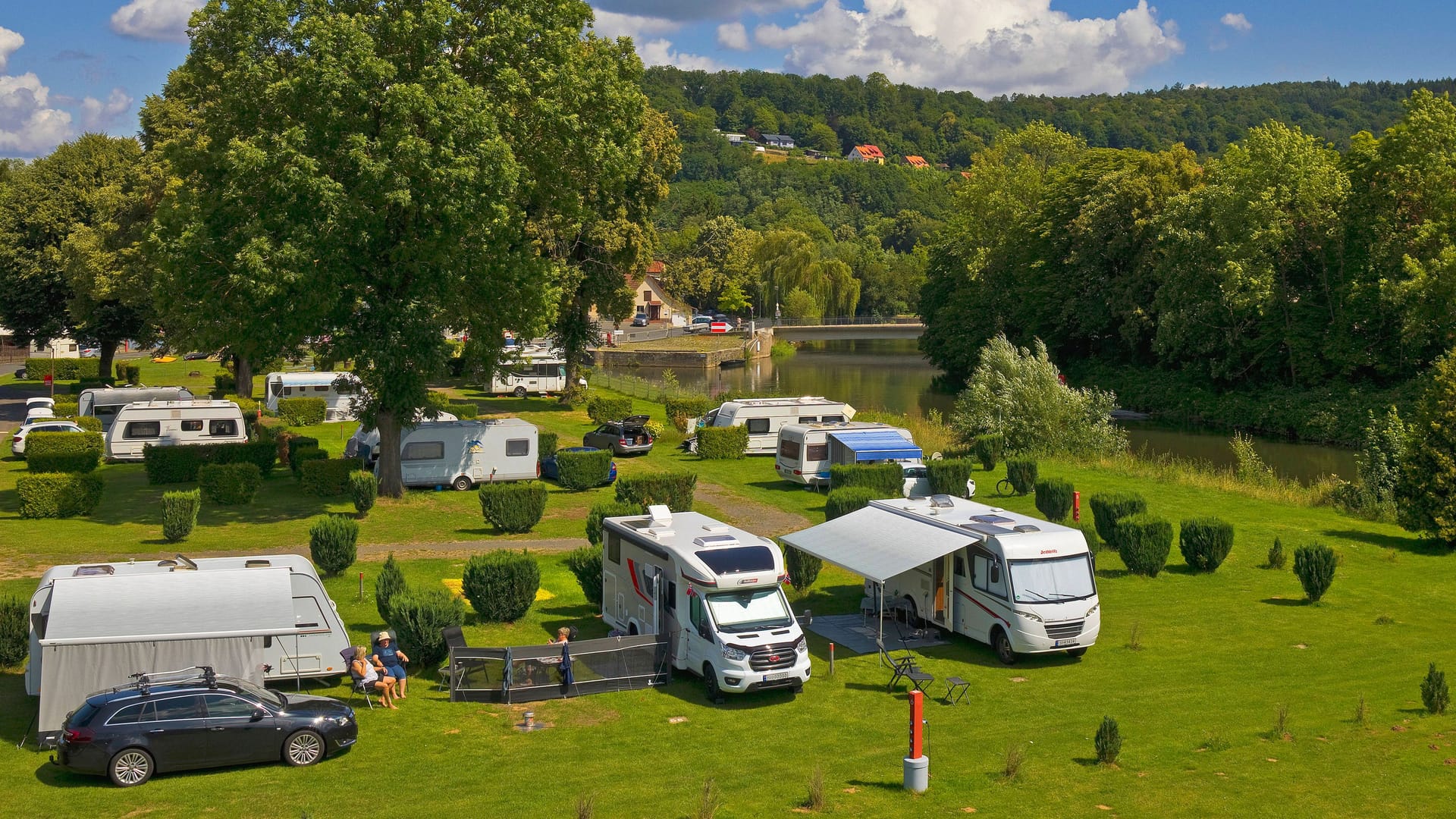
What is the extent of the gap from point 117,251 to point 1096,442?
1721 inches

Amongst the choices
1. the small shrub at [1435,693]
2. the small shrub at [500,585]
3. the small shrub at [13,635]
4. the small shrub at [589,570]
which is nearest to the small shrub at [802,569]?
the small shrub at [589,570]

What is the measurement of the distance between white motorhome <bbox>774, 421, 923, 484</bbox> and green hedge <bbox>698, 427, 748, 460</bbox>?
5723mm

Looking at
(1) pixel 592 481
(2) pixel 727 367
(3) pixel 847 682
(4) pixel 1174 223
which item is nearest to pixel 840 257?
(2) pixel 727 367

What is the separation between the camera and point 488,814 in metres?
13.7

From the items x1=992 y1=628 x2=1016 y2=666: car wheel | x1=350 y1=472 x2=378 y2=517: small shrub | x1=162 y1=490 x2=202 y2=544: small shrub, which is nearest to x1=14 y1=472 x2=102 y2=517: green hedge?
x1=162 y1=490 x2=202 y2=544: small shrub

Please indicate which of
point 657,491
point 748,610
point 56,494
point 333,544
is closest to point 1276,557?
point 657,491

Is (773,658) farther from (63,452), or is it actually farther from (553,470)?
(63,452)

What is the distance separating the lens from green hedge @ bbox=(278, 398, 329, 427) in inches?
2060

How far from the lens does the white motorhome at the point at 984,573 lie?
20.4m

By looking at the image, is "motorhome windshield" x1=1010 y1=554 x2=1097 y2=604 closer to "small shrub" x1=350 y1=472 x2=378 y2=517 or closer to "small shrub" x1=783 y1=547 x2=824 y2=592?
"small shrub" x1=783 y1=547 x2=824 y2=592

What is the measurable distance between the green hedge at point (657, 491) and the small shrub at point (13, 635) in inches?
572

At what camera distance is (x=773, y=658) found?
18.4 m

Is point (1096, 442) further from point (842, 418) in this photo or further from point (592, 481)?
point (592, 481)

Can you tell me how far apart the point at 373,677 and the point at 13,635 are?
582 centimetres
